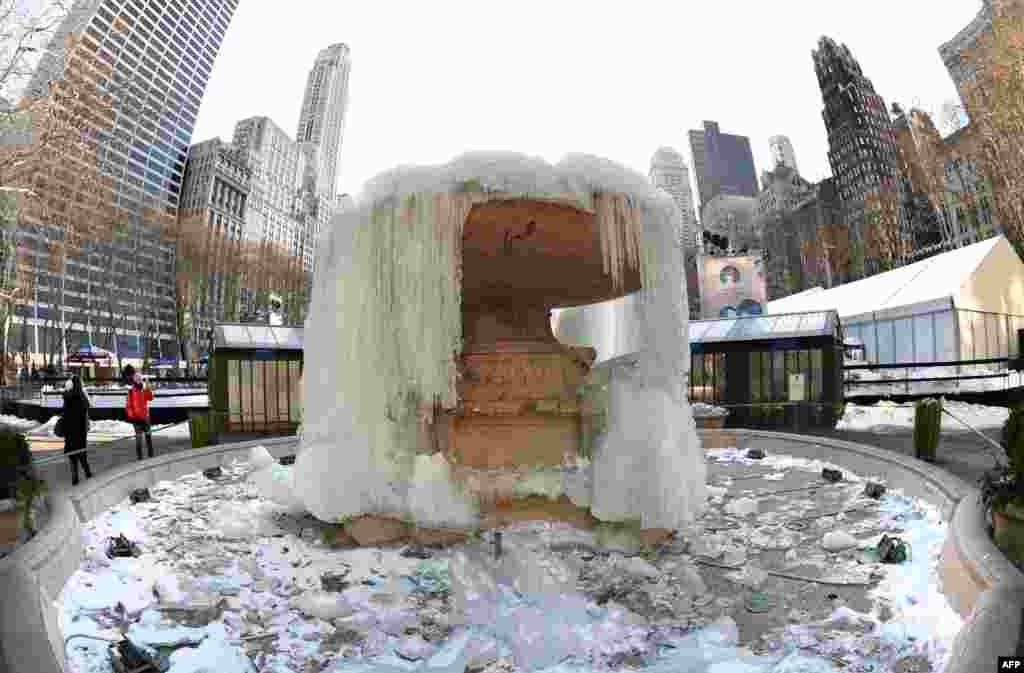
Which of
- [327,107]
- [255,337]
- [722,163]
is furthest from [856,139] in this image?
[327,107]

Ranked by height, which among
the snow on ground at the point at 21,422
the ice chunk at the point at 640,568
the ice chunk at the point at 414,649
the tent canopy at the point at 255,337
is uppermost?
the tent canopy at the point at 255,337

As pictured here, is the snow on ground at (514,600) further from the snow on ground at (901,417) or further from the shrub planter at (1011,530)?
the snow on ground at (901,417)

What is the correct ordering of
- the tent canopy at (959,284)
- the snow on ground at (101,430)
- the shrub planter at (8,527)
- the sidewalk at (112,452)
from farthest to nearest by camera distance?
the tent canopy at (959,284)
the snow on ground at (101,430)
the sidewalk at (112,452)
the shrub planter at (8,527)

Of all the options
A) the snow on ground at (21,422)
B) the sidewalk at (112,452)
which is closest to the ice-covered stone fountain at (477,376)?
the sidewalk at (112,452)

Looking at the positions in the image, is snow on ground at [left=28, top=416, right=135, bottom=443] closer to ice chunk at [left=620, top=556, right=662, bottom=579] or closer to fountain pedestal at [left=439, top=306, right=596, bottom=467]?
fountain pedestal at [left=439, top=306, right=596, bottom=467]

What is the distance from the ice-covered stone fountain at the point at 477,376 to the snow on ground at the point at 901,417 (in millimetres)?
10071

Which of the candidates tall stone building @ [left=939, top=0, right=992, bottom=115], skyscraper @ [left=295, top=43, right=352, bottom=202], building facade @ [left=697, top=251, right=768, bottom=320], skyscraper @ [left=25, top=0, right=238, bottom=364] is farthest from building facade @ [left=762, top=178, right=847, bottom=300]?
skyscraper @ [left=295, top=43, right=352, bottom=202]

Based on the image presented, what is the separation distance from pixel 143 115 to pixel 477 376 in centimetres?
3028

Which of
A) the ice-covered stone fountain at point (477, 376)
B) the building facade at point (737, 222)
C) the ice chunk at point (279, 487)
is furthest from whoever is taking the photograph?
the building facade at point (737, 222)

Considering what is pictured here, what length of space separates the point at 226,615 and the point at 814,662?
4.17 m

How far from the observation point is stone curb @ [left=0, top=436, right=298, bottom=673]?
9.98ft

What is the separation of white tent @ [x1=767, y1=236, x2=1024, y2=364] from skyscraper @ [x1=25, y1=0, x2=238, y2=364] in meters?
29.0

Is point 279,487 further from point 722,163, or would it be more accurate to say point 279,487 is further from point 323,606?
point 722,163

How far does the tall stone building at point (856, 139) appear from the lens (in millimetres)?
50562
